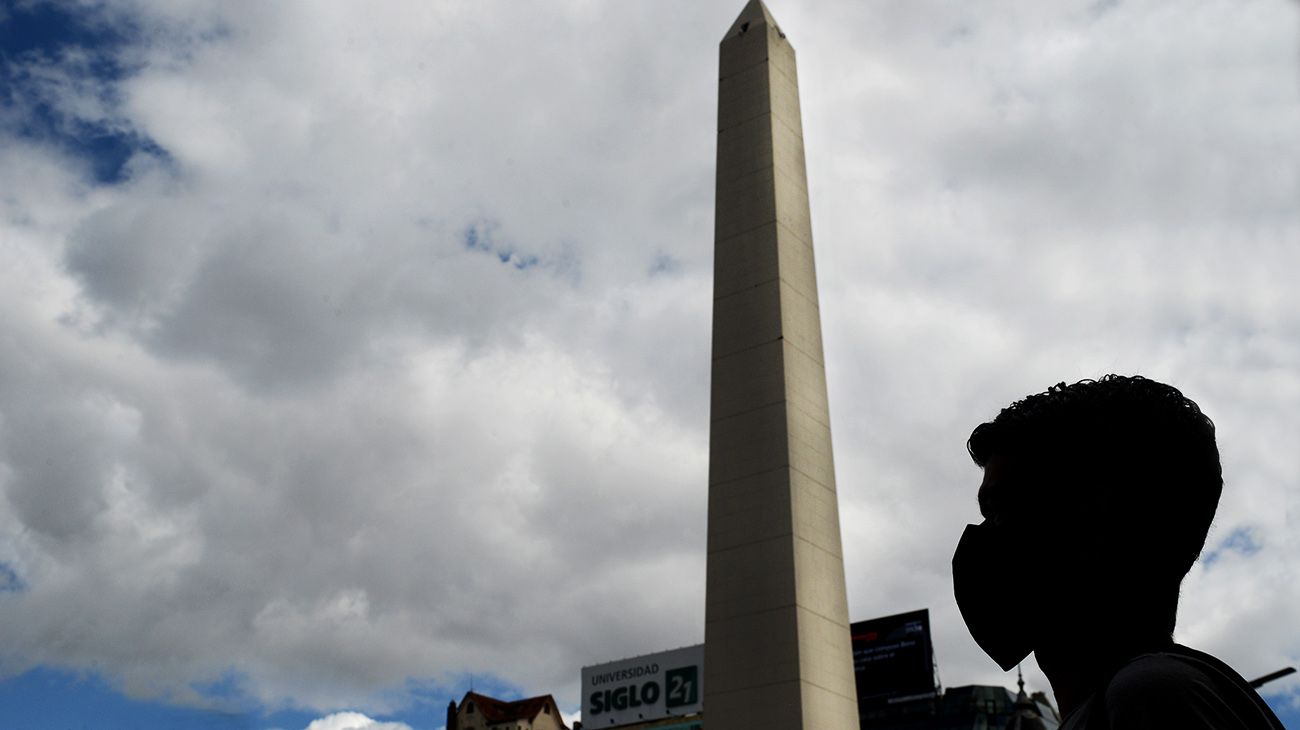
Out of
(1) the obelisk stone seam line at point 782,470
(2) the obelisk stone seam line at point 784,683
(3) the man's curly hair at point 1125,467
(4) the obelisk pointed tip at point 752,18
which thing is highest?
(4) the obelisk pointed tip at point 752,18

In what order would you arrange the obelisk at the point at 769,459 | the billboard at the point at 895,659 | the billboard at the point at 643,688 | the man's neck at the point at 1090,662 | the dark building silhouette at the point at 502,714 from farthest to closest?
1. the dark building silhouette at the point at 502,714
2. the billboard at the point at 643,688
3. the billboard at the point at 895,659
4. the obelisk at the point at 769,459
5. the man's neck at the point at 1090,662

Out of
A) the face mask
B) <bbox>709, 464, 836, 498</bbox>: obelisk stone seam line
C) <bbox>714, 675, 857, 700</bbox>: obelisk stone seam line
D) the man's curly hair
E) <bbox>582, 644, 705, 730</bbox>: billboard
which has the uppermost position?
<bbox>582, 644, 705, 730</bbox>: billboard

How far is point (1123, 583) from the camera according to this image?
1569mm

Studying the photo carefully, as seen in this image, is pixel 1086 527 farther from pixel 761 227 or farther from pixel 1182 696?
pixel 761 227

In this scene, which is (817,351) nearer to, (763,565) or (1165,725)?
(763,565)

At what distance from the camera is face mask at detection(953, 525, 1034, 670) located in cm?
165

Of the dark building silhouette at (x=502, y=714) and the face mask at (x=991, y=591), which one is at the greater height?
the dark building silhouette at (x=502, y=714)

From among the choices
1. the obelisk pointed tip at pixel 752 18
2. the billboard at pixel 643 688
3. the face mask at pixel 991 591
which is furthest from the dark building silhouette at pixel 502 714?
the face mask at pixel 991 591

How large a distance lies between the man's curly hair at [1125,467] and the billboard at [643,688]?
60.2 m

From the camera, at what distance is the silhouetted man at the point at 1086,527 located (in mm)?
1566

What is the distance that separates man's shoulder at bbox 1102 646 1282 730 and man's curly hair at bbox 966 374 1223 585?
30 cm

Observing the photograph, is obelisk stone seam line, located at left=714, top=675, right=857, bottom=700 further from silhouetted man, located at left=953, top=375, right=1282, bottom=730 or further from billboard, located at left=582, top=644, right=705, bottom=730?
billboard, located at left=582, top=644, right=705, bottom=730

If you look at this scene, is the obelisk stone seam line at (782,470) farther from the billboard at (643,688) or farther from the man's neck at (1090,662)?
the billboard at (643,688)

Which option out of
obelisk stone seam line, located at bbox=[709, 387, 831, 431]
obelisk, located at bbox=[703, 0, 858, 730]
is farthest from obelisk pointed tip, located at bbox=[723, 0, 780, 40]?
obelisk stone seam line, located at bbox=[709, 387, 831, 431]
